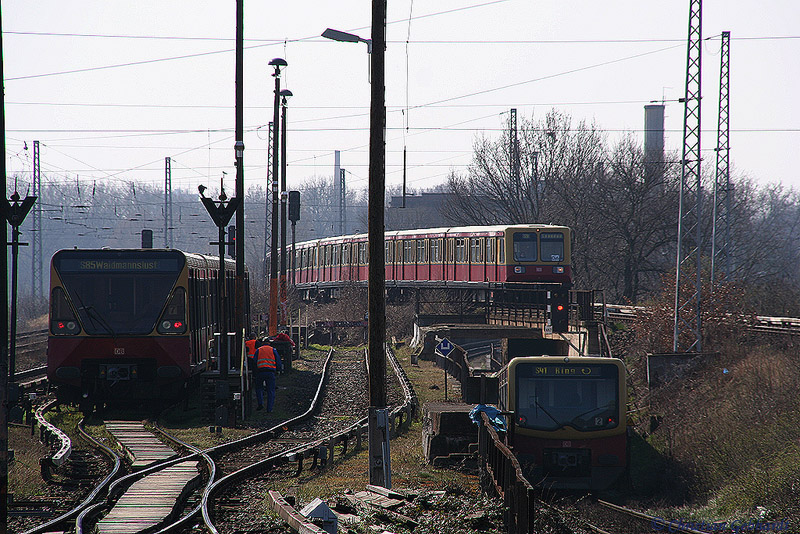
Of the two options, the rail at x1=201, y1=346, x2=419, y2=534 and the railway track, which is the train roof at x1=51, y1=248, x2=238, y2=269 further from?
the rail at x1=201, y1=346, x2=419, y2=534

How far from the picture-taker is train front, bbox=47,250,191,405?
18.1 m

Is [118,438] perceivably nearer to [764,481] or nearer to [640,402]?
[764,481]

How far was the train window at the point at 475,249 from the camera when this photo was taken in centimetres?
3782

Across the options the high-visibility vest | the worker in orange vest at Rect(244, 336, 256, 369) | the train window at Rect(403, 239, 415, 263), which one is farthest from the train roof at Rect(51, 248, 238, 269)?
the train window at Rect(403, 239, 415, 263)

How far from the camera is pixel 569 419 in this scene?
46.7ft

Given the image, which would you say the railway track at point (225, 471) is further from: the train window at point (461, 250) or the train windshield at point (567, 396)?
the train window at point (461, 250)

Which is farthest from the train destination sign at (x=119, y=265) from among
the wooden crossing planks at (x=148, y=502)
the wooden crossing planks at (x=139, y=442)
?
the wooden crossing planks at (x=148, y=502)

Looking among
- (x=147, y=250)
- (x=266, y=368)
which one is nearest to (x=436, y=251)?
(x=266, y=368)

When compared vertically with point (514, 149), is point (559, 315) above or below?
below

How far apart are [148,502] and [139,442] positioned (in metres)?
4.77

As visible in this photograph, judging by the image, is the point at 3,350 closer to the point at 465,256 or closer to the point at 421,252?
the point at 465,256

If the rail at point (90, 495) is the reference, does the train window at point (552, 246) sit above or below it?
above

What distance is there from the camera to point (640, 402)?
23.1 meters

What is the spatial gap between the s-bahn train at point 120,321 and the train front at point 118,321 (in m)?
0.02
